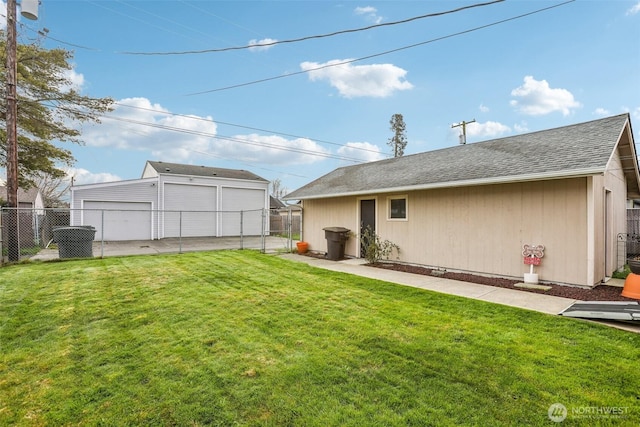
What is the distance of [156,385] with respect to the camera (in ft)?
8.57

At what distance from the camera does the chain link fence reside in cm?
1149

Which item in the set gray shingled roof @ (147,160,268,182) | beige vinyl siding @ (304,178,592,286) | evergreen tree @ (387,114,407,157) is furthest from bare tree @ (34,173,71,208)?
beige vinyl siding @ (304,178,592,286)

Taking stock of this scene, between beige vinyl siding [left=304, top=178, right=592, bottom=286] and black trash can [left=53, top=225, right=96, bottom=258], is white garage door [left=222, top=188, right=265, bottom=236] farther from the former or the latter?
beige vinyl siding [left=304, top=178, right=592, bottom=286]

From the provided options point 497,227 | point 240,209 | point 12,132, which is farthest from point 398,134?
point 12,132

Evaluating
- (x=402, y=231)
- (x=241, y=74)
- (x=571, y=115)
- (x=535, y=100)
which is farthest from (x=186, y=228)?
(x=571, y=115)

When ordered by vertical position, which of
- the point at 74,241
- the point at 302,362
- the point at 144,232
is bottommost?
the point at 302,362

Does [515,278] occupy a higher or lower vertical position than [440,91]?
lower

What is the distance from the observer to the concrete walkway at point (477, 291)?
473cm

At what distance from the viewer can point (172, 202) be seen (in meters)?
17.4

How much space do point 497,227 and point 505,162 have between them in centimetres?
150

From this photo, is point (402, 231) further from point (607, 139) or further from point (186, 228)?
point (186, 228)

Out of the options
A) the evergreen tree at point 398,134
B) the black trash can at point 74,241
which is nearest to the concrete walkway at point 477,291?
the black trash can at point 74,241

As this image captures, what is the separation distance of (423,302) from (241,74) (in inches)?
450

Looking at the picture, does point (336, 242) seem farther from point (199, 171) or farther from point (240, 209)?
point (199, 171)
